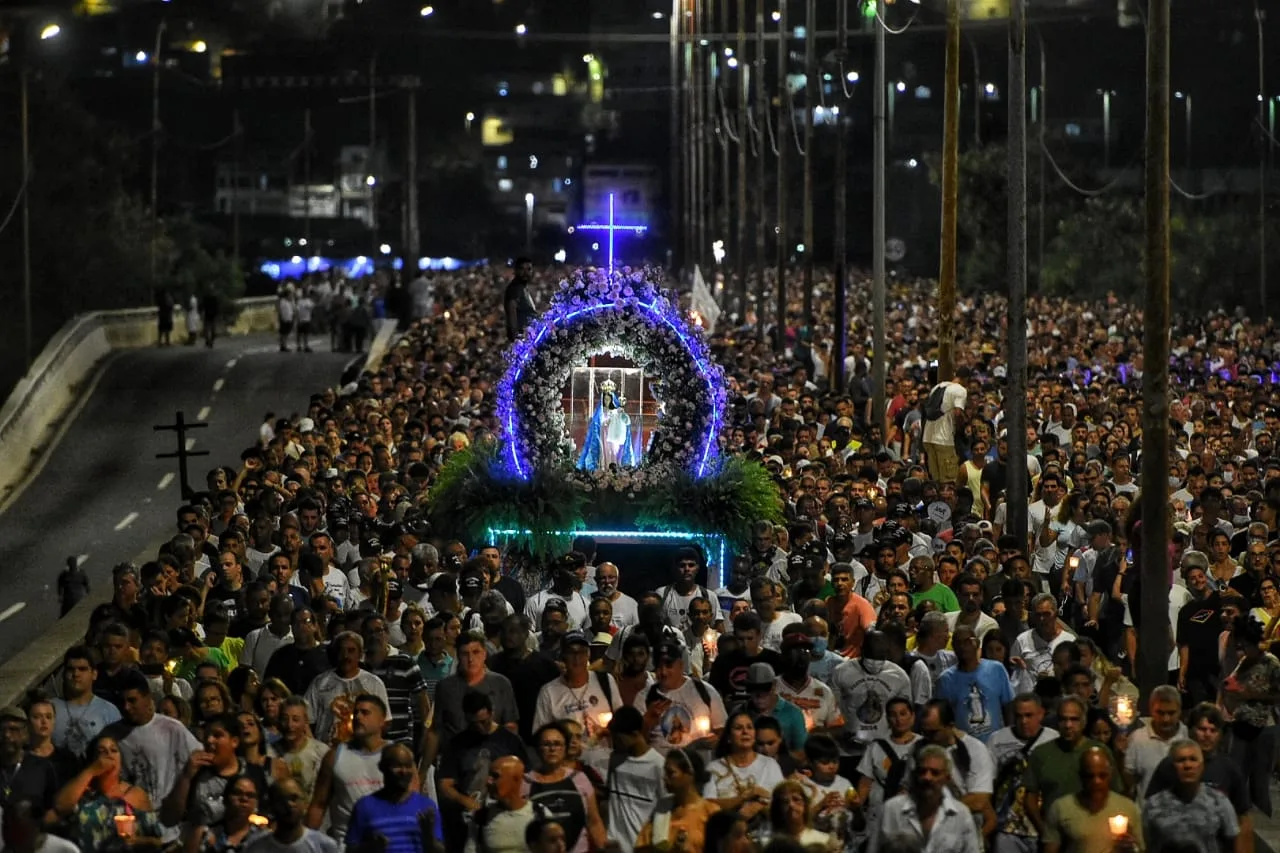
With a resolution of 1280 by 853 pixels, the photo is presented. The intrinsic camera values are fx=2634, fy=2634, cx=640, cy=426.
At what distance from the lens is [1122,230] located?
3209 inches

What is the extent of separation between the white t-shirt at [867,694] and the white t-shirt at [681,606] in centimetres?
243

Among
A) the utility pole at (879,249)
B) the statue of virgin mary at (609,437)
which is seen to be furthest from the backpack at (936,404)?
the utility pole at (879,249)

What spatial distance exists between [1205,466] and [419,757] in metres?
11.5

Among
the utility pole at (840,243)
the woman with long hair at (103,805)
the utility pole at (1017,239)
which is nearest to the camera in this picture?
the woman with long hair at (103,805)

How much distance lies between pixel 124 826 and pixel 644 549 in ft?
36.2

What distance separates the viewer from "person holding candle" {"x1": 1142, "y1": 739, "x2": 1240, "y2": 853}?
408 inches

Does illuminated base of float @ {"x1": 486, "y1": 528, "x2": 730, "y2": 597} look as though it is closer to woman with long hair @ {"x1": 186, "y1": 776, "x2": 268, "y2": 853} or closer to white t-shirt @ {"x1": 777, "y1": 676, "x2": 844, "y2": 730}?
white t-shirt @ {"x1": 777, "y1": 676, "x2": 844, "y2": 730}

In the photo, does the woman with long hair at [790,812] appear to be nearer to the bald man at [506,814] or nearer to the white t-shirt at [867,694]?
the bald man at [506,814]

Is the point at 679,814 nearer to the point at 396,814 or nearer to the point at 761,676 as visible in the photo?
the point at 396,814

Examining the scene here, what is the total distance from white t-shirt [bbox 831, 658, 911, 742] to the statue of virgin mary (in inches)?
378

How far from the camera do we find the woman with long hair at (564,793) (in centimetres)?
1047

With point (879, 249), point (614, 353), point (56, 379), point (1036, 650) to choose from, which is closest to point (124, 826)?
point (1036, 650)

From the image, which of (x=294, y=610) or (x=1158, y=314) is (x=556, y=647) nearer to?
(x=294, y=610)

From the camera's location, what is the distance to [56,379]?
4484cm
